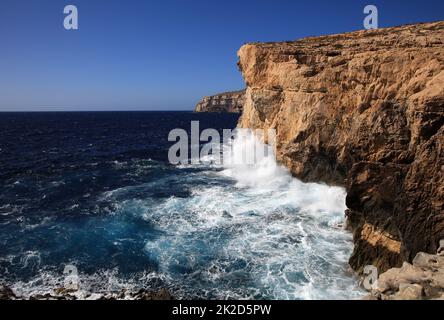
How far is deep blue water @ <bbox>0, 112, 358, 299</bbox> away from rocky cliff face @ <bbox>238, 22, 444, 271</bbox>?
2357mm

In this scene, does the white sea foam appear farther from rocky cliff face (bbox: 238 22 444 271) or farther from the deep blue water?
rocky cliff face (bbox: 238 22 444 271)

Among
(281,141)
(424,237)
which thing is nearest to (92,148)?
(281,141)

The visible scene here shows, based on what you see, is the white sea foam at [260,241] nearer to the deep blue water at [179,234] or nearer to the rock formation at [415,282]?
the deep blue water at [179,234]

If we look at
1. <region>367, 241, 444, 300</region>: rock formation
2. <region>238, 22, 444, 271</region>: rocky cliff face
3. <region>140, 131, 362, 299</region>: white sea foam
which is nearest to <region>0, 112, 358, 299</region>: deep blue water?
<region>140, 131, 362, 299</region>: white sea foam

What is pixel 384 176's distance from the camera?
16812 millimetres

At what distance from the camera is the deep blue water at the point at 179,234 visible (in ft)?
55.0

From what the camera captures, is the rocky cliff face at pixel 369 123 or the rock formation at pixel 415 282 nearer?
the rock formation at pixel 415 282

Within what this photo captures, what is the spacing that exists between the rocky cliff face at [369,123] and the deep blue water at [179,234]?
2.36 metres

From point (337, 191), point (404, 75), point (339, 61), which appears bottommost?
point (337, 191)

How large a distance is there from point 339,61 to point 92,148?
44493 mm

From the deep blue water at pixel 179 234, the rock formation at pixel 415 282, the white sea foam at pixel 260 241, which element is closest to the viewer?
the rock formation at pixel 415 282

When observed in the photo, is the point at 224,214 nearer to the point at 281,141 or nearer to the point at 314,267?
the point at 314,267

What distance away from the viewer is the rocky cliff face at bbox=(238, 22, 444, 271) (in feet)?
48.5

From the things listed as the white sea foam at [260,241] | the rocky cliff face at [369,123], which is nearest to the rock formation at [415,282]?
the rocky cliff face at [369,123]
